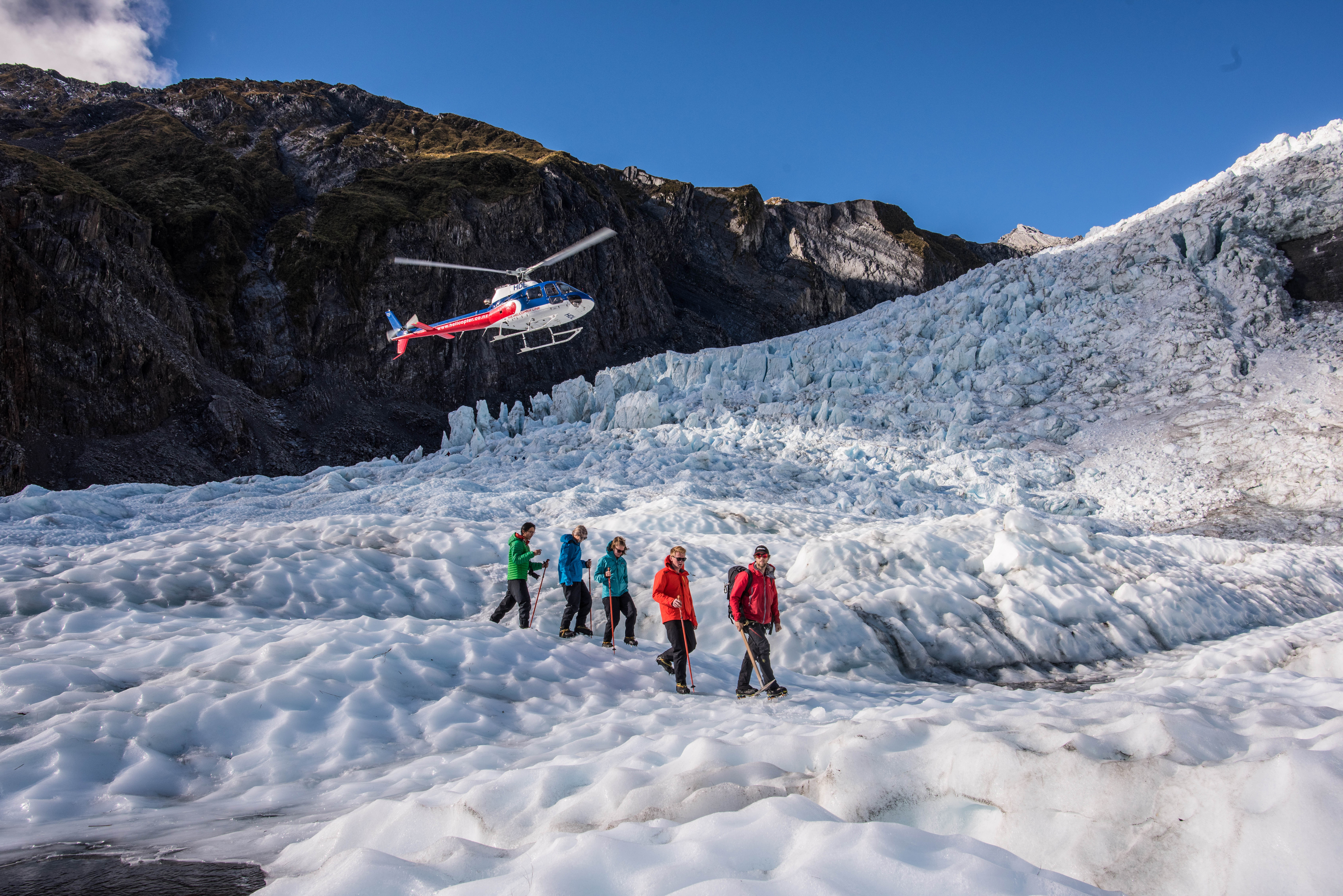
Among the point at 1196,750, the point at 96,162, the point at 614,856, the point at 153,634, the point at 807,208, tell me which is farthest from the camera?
the point at 807,208

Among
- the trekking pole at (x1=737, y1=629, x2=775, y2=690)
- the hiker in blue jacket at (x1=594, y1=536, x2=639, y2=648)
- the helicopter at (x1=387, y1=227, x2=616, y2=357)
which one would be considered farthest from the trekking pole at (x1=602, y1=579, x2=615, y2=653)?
the helicopter at (x1=387, y1=227, x2=616, y2=357)

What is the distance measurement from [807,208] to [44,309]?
62385 mm

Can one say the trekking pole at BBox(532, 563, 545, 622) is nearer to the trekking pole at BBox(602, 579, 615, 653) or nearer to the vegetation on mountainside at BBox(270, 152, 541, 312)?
the trekking pole at BBox(602, 579, 615, 653)

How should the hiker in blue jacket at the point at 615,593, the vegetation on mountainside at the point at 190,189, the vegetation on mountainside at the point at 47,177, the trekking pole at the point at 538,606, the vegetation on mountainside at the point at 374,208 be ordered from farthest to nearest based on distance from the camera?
the vegetation on mountainside at the point at 374,208 < the vegetation on mountainside at the point at 190,189 < the vegetation on mountainside at the point at 47,177 < the trekking pole at the point at 538,606 < the hiker in blue jacket at the point at 615,593

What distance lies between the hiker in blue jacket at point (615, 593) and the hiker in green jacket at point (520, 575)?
0.77m

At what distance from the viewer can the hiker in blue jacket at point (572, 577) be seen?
8234 mm

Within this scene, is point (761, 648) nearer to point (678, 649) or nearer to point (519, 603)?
point (678, 649)

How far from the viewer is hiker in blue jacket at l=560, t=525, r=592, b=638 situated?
8.23m

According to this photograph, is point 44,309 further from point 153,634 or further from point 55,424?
point 153,634

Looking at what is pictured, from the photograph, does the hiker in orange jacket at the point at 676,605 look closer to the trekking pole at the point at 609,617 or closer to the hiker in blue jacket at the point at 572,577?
the trekking pole at the point at 609,617

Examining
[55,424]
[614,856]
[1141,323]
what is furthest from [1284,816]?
[55,424]

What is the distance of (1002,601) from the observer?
9.41 m

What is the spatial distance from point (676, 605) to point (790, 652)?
2.11 meters

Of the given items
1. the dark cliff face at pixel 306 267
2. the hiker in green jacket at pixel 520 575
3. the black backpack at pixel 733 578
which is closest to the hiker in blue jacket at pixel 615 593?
the hiker in green jacket at pixel 520 575
